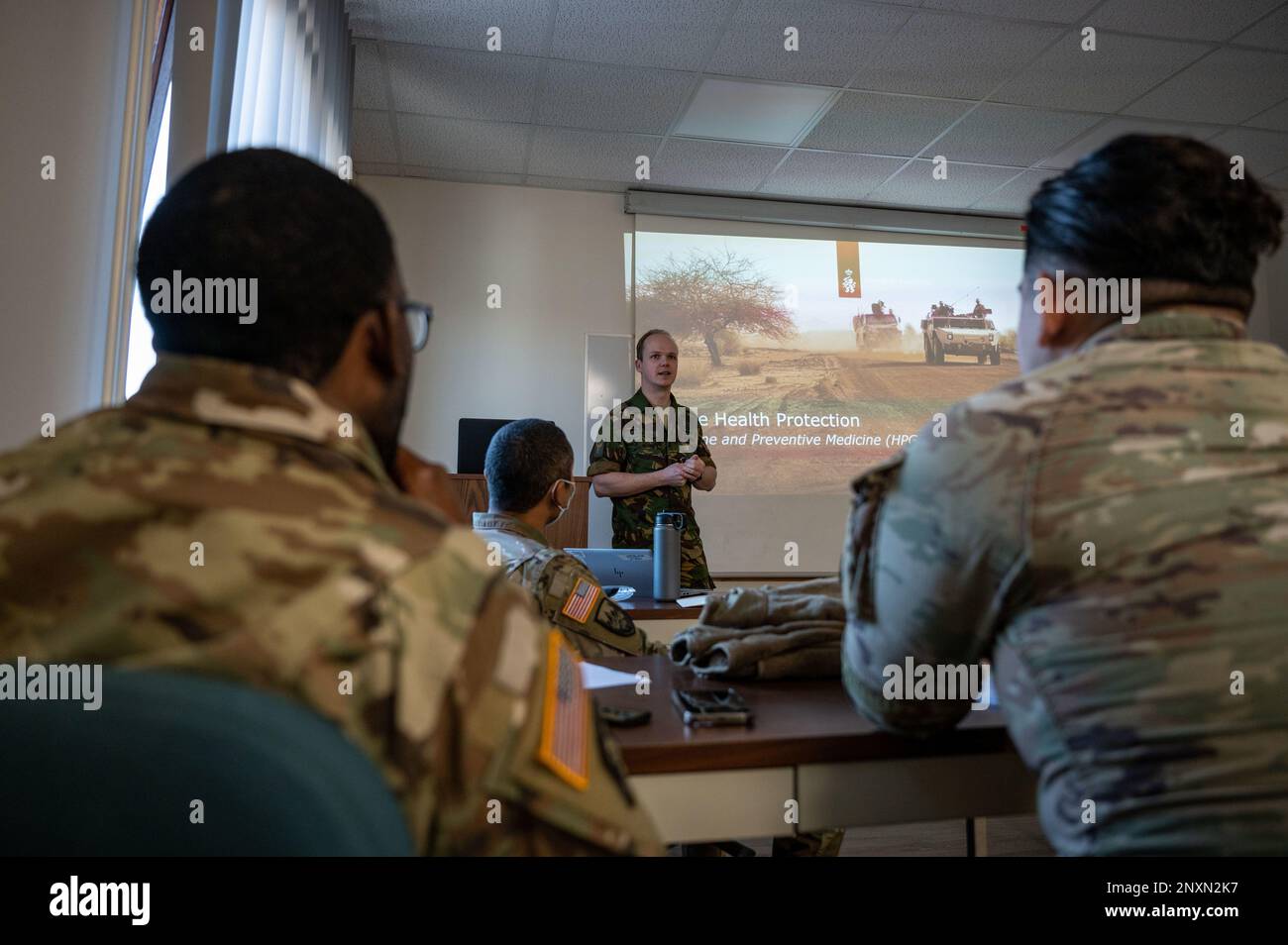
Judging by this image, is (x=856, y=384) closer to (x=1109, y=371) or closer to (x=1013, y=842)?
(x=1013, y=842)

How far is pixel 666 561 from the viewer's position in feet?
7.84

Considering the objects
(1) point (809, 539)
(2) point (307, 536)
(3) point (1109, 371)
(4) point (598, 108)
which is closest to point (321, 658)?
(2) point (307, 536)

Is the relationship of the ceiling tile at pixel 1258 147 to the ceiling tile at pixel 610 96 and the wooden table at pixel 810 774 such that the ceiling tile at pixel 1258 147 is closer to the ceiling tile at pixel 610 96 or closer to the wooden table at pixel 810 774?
the ceiling tile at pixel 610 96

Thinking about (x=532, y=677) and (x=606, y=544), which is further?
(x=606, y=544)

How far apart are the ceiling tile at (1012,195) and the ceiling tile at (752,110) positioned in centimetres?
161

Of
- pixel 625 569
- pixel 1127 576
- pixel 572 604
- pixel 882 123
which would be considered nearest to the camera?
pixel 1127 576

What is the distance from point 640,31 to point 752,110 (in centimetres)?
86

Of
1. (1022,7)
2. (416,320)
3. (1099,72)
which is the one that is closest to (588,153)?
(1022,7)

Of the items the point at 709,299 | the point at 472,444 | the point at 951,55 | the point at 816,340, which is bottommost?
the point at 472,444

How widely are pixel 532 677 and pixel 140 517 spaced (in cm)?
26

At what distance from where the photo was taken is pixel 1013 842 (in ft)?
7.75

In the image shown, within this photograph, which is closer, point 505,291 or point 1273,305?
point 505,291

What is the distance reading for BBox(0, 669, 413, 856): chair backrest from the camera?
1.45 feet

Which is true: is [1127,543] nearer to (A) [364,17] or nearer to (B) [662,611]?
(B) [662,611]
